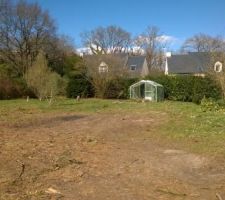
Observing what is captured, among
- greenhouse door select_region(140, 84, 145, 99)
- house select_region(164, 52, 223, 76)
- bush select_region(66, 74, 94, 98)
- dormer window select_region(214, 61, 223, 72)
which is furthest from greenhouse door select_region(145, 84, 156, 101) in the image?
house select_region(164, 52, 223, 76)

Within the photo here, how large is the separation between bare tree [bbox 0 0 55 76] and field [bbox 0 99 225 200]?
34674 millimetres

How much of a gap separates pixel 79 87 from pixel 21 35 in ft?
46.7

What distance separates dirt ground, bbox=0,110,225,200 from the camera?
603 centimetres

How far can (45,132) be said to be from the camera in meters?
13.1

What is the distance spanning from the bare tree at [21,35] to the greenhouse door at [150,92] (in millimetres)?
18362

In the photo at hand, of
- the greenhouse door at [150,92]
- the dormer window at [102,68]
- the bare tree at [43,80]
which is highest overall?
A: the dormer window at [102,68]

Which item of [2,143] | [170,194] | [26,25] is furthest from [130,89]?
[170,194]

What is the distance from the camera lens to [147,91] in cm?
3516

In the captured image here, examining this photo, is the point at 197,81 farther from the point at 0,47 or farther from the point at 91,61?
the point at 0,47

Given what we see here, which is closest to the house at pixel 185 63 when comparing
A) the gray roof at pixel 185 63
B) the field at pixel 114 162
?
the gray roof at pixel 185 63

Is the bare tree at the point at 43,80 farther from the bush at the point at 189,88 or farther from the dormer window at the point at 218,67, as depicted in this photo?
the dormer window at the point at 218,67

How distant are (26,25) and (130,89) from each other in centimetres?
1903

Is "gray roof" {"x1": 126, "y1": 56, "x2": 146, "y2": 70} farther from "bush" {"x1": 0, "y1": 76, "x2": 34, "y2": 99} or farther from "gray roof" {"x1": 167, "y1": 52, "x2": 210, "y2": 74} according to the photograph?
"bush" {"x1": 0, "y1": 76, "x2": 34, "y2": 99}

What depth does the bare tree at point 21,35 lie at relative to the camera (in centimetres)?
4738
